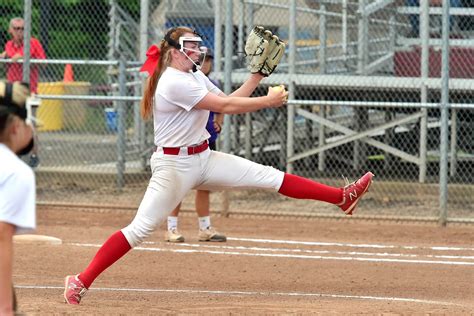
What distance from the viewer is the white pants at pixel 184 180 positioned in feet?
28.3

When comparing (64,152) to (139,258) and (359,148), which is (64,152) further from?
(139,258)

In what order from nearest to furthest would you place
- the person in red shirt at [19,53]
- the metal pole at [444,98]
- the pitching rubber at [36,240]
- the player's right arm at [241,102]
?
the player's right arm at [241,102] → the pitching rubber at [36,240] → the metal pole at [444,98] → the person in red shirt at [19,53]

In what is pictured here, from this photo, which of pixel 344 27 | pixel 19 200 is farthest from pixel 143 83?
pixel 19 200

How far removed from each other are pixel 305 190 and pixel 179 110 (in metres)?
1.14

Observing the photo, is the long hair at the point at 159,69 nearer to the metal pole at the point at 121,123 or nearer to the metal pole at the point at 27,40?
the metal pole at the point at 27,40

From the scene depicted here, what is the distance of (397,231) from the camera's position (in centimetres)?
1400

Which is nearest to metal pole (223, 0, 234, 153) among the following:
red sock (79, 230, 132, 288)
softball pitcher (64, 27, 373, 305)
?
softball pitcher (64, 27, 373, 305)

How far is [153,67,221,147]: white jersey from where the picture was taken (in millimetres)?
8562

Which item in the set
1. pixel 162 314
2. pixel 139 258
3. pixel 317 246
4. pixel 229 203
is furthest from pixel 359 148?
pixel 162 314

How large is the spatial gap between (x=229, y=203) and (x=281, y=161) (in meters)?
1.52

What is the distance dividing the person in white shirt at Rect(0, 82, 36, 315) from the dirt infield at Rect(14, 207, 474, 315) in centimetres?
279

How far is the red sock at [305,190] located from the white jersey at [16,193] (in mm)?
4069

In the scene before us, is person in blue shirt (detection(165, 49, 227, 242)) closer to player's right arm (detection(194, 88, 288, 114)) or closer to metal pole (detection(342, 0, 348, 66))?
player's right arm (detection(194, 88, 288, 114))

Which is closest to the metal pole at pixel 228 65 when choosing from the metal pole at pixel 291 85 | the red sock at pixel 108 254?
the metal pole at pixel 291 85
